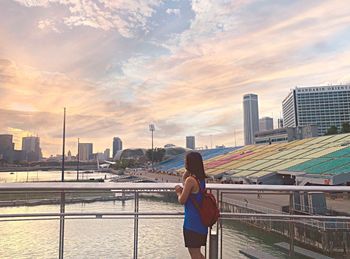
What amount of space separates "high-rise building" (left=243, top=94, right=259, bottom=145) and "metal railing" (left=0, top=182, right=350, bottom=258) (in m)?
168

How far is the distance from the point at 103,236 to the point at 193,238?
1.14 meters

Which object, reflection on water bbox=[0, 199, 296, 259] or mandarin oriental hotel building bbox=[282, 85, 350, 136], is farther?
mandarin oriental hotel building bbox=[282, 85, 350, 136]

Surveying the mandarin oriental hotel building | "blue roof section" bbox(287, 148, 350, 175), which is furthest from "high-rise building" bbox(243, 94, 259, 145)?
"blue roof section" bbox(287, 148, 350, 175)

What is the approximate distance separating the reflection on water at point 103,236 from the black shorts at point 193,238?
538 millimetres

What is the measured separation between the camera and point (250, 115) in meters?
170

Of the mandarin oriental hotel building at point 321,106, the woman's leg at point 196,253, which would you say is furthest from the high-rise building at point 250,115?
the woman's leg at point 196,253

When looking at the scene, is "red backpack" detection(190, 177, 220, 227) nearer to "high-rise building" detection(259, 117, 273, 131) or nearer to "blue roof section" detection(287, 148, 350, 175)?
"blue roof section" detection(287, 148, 350, 175)

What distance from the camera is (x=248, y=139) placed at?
169375 mm

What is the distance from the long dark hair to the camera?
2572 millimetres

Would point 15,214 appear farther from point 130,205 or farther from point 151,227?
point 151,227

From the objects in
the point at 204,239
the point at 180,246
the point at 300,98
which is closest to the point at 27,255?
the point at 180,246

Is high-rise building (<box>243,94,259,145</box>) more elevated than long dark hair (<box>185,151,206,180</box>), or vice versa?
high-rise building (<box>243,94,259,145</box>)

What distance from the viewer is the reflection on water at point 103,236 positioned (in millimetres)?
3123

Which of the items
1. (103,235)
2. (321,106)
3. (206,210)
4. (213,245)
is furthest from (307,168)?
(321,106)
